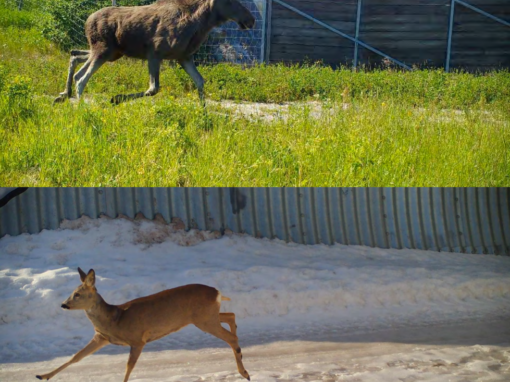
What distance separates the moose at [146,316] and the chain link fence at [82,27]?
1.80 metres

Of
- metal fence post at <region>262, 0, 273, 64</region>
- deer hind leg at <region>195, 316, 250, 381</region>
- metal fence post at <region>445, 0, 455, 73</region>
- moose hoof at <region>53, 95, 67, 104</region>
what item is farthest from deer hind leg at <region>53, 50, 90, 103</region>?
metal fence post at <region>445, 0, 455, 73</region>

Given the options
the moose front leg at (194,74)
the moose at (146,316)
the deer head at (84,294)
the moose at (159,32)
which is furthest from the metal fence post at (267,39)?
the deer head at (84,294)

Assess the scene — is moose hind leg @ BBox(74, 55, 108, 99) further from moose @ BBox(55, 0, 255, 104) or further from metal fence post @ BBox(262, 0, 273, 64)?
metal fence post @ BBox(262, 0, 273, 64)

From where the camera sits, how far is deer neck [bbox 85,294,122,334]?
3.39m

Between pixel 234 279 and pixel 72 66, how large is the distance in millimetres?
1954

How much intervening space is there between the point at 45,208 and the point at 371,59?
2.66 m

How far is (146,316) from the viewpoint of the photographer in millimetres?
3492

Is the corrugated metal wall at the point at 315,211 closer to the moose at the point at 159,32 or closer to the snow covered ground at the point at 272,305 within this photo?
the snow covered ground at the point at 272,305

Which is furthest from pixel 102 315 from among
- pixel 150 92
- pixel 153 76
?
pixel 153 76

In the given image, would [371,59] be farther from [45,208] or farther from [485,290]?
[45,208]

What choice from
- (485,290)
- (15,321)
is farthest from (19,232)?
(485,290)

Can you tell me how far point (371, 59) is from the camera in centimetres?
464

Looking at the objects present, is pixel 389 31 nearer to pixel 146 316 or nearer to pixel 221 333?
pixel 221 333

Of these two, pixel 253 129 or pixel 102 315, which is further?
pixel 253 129
